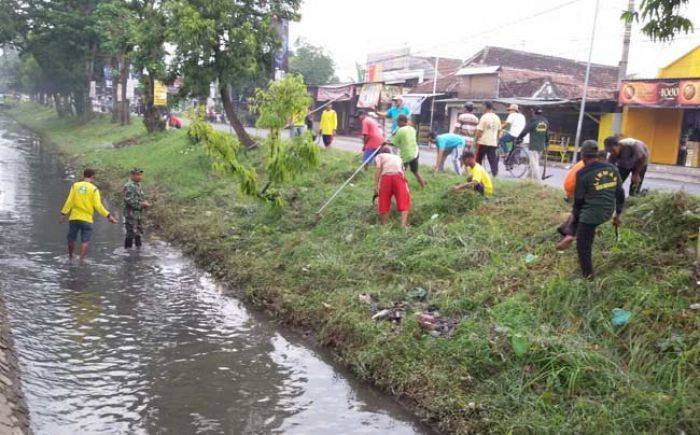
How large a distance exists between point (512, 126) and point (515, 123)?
9cm

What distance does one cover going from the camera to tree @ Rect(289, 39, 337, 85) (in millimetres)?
57156

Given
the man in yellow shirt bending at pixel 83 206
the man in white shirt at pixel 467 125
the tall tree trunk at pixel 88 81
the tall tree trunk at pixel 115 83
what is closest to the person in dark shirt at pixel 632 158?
the man in white shirt at pixel 467 125

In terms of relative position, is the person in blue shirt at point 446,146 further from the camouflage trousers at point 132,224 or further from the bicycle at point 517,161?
the camouflage trousers at point 132,224

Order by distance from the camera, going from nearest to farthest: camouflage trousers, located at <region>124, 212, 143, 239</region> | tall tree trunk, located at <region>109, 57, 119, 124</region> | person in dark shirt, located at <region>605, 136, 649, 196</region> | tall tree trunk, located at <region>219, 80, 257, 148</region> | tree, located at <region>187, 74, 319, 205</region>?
person in dark shirt, located at <region>605, 136, 649, 196</region> → tree, located at <region>187, 74, 319, 205</region> → camouflage trousers, located at <region>124, 212, 143, 239</region> → tall tree trunk, located at <region>219, 80, 257, 148</region> → tall tree trunk, located at <region>109, 57, 119, 124</region>

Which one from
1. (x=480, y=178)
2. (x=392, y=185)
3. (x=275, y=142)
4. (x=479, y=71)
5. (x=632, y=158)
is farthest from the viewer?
(x=479, y=71)

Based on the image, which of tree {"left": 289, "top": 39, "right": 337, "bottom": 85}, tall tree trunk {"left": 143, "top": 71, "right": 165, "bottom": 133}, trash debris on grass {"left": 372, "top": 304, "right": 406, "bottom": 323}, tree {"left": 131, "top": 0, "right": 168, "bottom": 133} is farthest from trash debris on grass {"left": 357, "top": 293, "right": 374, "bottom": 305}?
tree {"left": 289, "top": 39, "right": 337, "bottom": 85}

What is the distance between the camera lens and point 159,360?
7.21 metres

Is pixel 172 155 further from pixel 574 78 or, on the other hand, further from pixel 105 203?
pixel 574 78

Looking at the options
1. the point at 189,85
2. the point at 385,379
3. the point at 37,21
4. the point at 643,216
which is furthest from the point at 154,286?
the point at 37,21

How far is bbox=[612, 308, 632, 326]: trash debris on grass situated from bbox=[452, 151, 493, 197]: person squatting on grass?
161 inches

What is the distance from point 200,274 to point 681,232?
24.4 feet

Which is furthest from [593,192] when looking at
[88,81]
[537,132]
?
[88,81]

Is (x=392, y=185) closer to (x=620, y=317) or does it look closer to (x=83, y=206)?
(x=620, y=317)

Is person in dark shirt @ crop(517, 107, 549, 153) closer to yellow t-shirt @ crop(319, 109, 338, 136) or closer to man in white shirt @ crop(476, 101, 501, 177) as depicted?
man in white shirt @ crop(476, 101, 501, 177)
